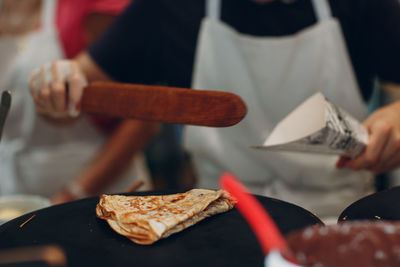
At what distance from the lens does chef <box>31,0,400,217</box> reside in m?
1.43

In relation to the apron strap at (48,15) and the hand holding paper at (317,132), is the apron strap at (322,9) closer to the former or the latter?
the hand holding paper at (317,132)

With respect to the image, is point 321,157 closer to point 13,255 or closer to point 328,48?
point 328,48

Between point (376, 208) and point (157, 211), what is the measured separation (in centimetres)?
41

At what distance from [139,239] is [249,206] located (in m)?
0.34

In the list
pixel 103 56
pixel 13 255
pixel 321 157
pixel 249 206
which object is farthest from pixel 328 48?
pixel 13 255

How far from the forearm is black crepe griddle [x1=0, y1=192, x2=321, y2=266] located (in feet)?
3.43

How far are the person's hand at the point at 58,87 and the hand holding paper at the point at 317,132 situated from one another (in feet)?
1.75

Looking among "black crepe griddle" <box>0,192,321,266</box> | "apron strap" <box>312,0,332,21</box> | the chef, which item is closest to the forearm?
the chef

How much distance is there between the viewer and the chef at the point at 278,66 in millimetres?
1435

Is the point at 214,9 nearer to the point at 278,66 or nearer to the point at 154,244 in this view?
the point at 278,66

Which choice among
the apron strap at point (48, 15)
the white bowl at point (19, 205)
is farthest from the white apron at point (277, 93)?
the apron strap at point (48, 15)

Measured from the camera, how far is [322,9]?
1.44 metres

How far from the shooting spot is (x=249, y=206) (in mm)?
513

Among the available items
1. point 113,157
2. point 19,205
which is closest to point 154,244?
point 19,205
